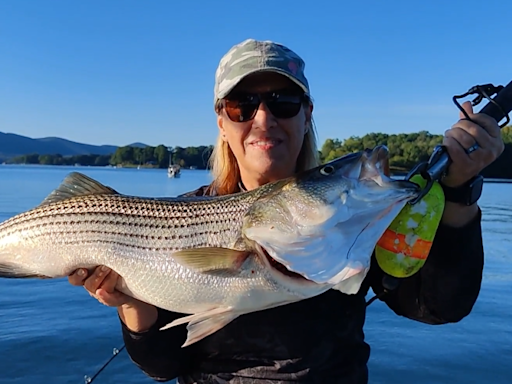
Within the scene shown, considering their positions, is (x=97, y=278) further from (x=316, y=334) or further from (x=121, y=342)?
(x=121, y=342)

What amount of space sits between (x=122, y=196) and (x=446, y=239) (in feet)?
6.59

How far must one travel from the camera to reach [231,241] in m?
2.87

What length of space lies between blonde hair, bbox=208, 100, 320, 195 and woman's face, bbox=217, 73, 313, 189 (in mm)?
325

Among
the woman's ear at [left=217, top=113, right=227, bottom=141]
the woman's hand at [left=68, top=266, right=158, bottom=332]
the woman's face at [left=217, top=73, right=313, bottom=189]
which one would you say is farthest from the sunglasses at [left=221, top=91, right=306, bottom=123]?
the woman's hand at [left=68, top=266, right=158, bottom=332]

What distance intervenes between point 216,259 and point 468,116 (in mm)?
1527

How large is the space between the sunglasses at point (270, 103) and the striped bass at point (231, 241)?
0.72m

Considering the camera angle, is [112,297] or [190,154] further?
[190,154]

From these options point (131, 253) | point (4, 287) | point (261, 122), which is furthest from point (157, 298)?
point (4, 287)

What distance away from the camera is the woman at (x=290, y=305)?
2.93m

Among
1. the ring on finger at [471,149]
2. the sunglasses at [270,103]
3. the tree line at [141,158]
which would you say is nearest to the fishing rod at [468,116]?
the ring on finger at [471,149]

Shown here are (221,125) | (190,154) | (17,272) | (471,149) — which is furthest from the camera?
(190,154)

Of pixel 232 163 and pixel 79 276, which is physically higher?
pixel 232 163

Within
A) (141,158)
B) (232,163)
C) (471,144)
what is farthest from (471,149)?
(141,158)

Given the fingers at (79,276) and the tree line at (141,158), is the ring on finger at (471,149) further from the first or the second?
the tree line at (141,158)
